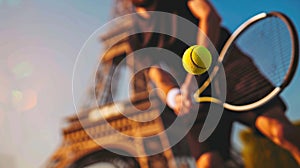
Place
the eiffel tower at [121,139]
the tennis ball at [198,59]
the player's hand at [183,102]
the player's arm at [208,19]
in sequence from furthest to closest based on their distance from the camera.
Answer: the eiffel tower at [121,139], the player's arm at [208,19], the player's hand at [183,102], the tennis ball at [198,59]

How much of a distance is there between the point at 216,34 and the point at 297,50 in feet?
6.05

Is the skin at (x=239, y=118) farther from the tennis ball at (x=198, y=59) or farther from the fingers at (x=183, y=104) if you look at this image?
the tennis ball at (x=198, y=59)

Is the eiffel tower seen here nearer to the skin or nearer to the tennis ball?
the skin

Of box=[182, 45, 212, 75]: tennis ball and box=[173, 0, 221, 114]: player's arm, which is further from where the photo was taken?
box=[173, 0, 221, 114]: player's arm

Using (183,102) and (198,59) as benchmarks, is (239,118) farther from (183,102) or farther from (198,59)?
(198,59)

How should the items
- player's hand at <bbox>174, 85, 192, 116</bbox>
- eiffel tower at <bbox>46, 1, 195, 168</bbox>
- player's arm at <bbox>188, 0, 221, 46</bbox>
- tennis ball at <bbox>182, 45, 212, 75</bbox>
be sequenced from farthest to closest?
eiffel tower at <bbox>46, 1, 195, 168</bbox> < player's arm at <bbox>188, 0, 221, 46</bbox> < player's hand at <bbox>174, 85, 192, 116</bbox> < tennis ball at <bbox>182, 45, 212, 75</bbox>

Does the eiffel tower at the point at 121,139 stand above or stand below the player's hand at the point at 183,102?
below

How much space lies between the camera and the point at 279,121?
14.3ft

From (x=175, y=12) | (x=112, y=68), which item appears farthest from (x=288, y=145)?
(x=112, y=68)

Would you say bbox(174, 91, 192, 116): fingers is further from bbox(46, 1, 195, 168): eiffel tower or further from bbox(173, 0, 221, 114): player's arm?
bbox(46, 1, 195, 168): eiffel tower

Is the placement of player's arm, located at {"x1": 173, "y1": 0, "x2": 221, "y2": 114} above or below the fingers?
above

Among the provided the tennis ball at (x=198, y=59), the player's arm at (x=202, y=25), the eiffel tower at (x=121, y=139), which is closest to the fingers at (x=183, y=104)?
the player's arm at (x=202, y=25)

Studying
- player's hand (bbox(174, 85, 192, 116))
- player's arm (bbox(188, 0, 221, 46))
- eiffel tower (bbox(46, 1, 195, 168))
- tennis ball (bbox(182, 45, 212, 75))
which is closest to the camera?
tennis ball (bbox(182, 45, 212, 75))

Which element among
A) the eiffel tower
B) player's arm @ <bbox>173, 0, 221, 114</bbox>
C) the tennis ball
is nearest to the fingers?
player's arm @ <bbox>173, 0, 221, 114</bbox>
